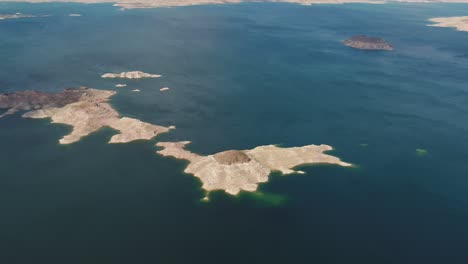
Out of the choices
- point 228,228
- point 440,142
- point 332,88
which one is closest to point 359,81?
point 332,88

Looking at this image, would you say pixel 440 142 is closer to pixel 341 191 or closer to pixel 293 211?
pixel 341 191

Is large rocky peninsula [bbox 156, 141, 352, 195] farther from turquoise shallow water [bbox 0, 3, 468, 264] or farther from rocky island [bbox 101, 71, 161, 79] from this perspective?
rocky island [bbox 101, 71, 161, 79]

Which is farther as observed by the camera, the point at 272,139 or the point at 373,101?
the point at 373,101

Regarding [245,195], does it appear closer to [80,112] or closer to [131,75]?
[80,112]

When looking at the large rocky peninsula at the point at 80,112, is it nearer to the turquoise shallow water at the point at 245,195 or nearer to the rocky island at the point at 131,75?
the turquoise shallow water at the point at 245,195

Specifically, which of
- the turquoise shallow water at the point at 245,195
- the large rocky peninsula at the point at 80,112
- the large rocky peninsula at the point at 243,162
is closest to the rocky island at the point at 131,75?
the large rocky peninsula at the point at 80,112
